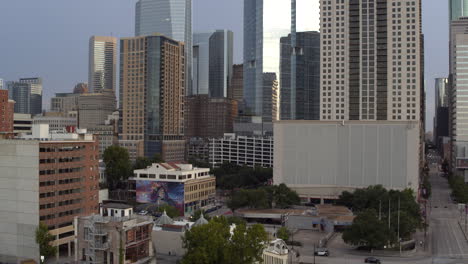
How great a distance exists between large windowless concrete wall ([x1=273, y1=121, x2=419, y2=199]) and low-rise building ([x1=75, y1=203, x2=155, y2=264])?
283 feet

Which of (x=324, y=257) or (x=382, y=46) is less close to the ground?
(x=382, y=46)

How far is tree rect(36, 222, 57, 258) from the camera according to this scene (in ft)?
271

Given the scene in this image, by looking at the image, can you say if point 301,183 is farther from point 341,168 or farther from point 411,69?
point 411,69

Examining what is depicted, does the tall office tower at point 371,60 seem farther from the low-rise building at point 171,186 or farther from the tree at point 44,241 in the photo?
the tree at point 44,241

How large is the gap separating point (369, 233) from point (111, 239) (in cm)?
4141

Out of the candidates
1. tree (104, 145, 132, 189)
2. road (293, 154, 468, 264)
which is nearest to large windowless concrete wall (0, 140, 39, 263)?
road (293, 154, 468, 264)

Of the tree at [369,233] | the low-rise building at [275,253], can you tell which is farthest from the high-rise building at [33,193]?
the tree at [369,233]

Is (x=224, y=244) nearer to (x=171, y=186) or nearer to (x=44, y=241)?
(x=44, y=241)

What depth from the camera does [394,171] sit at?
148 meters

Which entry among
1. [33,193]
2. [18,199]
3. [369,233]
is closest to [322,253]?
[369,233]

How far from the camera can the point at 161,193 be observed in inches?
5285

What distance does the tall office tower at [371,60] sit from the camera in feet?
546

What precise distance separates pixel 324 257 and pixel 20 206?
4690 centimetres

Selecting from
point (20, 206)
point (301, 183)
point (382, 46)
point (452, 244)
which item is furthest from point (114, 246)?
point (382, 46)
